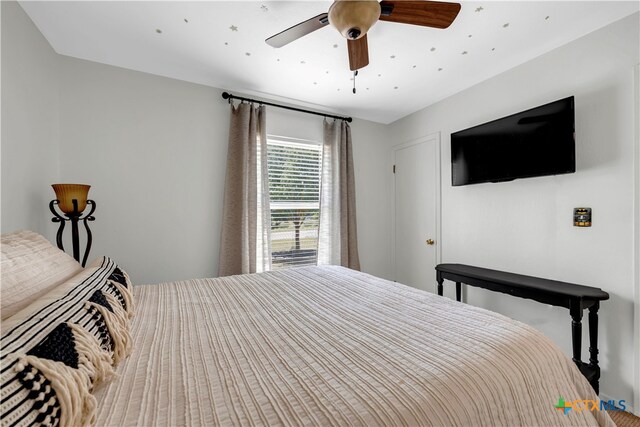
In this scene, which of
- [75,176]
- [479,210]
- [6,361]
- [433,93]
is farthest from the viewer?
[433,93]

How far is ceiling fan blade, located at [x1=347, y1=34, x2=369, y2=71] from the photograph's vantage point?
1.68m

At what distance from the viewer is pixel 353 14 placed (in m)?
1.26

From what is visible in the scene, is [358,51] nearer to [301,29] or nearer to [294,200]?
[301,29]

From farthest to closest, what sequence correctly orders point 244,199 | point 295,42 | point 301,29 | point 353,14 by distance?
point 244,199, point 295,42, point 301,29, point 353,14

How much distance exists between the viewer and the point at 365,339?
100cm

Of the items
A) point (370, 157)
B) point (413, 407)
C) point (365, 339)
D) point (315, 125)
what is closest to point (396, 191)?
point (370, 157)

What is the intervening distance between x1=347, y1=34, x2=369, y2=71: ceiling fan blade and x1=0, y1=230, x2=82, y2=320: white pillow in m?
1.92

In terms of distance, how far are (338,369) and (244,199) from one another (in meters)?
2.22

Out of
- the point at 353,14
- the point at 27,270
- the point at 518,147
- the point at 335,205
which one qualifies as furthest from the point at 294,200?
the point at 27,270

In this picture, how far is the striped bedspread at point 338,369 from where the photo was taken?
64 cm

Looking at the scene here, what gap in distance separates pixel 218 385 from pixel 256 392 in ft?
0.38

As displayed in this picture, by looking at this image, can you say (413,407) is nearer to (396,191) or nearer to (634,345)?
(634,345)

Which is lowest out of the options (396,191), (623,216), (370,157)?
(623,216)

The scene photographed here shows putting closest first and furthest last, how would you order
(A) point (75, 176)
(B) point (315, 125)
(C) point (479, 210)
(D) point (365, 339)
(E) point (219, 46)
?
(D) point (365, 339)
(E) point (219, 46)
(A) point (75, 176)
(C) point (479, 210)
(B) point (315, 125)
